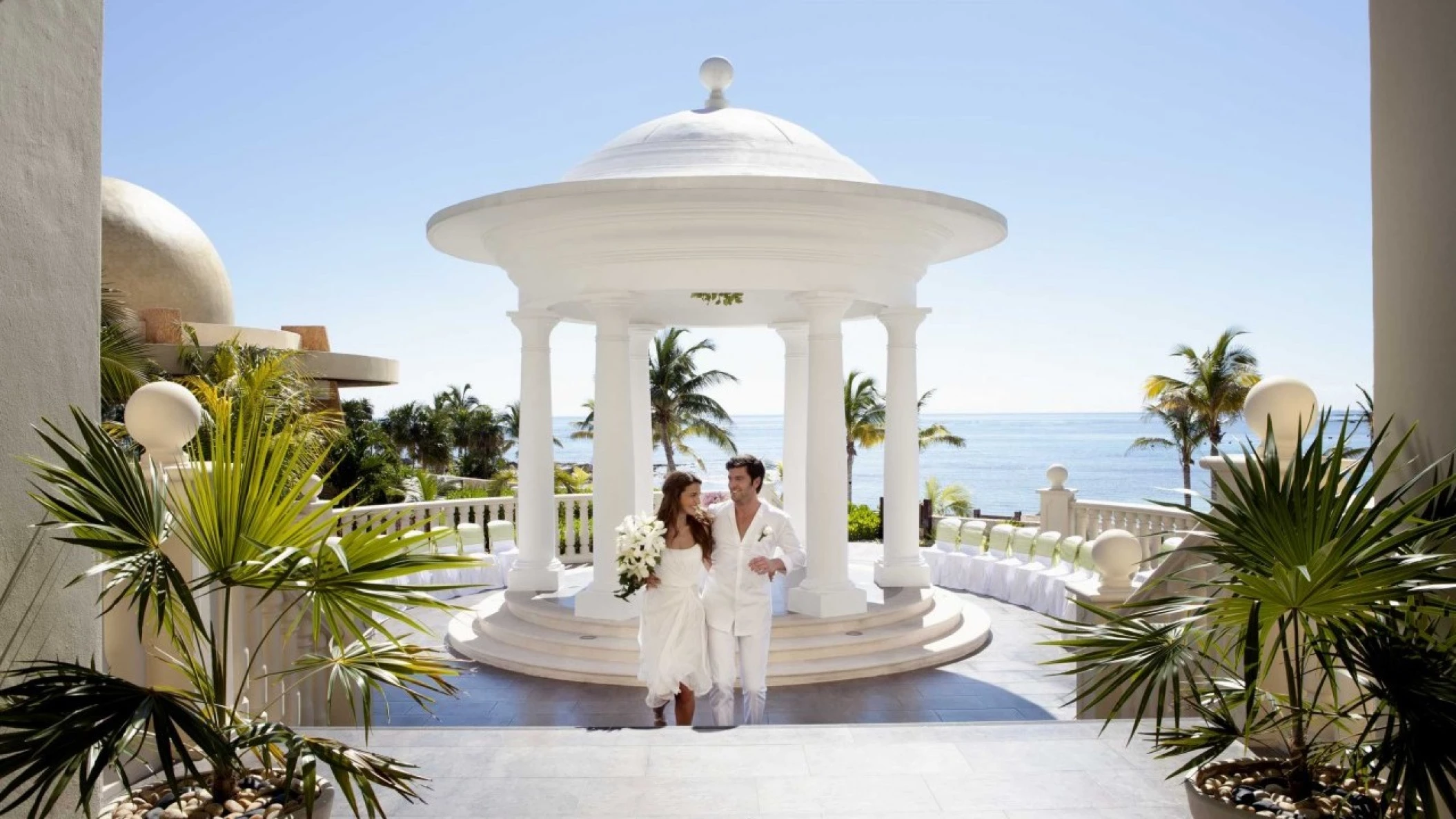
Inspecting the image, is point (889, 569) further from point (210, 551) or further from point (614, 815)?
point (210, 551)

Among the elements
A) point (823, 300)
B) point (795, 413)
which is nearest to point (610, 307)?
point (823, 300)

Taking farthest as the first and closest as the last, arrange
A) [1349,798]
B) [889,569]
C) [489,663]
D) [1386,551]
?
[889,569] → [489,663] → [1349,798] → [1386,551]

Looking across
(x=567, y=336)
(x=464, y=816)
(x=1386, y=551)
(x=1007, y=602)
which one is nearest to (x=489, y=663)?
(x=464, y=816)

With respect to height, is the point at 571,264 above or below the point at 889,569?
above

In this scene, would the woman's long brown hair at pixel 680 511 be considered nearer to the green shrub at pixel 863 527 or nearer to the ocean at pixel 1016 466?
the green shrub at pixel 863 527

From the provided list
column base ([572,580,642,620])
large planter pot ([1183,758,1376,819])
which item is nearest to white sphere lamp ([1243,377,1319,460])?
large planter pot ([1183,758,1376,819])

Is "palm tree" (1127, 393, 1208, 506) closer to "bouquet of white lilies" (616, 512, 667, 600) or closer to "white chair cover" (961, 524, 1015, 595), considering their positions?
"white chair cover" (961, 524, 1015, 595)

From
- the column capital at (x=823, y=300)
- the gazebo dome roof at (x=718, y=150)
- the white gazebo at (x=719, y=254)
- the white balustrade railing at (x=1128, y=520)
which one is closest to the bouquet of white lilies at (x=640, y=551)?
the white gazebo at (x=719, y=254)

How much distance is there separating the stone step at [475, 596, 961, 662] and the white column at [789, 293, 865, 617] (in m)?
0.48

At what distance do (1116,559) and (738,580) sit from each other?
3090 millimetres

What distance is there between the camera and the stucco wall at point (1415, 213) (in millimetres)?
4504

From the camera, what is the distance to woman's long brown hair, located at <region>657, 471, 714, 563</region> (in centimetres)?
865

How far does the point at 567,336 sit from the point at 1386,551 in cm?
11694

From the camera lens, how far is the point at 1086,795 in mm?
5902
